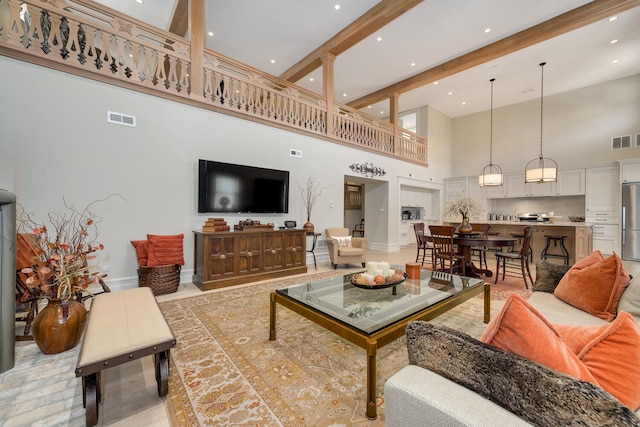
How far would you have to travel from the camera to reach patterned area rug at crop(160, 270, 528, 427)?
58.0 inches

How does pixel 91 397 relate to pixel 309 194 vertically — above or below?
below

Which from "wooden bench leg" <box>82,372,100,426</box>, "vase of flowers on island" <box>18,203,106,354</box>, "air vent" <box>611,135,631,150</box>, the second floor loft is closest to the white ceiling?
the second floor loft

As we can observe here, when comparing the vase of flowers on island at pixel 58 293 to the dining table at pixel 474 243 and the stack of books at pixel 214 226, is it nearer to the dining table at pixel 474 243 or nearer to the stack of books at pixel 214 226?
→ the stack of books at pixel 214 226

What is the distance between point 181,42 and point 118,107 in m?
1.47

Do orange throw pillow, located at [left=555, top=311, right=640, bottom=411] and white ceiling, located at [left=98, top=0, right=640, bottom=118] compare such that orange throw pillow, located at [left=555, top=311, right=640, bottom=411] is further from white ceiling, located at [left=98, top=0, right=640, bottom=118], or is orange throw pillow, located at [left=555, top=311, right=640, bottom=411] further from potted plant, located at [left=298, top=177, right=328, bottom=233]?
white ceiling, located at [left=98, top=0, right=640, bottom=118]

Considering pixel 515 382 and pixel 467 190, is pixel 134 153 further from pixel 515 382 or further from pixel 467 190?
pixel 467 190

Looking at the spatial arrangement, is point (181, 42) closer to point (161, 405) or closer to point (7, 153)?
point (7, 153)

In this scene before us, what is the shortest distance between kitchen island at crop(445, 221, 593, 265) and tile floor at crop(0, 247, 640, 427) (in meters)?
7.68

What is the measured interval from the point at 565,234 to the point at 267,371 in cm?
731

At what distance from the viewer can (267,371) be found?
73.2 inches

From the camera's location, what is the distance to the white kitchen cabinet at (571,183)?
718 centimetres

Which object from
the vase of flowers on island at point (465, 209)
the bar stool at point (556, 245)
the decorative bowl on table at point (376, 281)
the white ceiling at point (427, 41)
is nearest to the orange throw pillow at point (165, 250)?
the decorative bowl on table at point (376, 281)

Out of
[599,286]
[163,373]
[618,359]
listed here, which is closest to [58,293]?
[163,373]

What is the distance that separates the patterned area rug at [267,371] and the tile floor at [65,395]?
15cm
